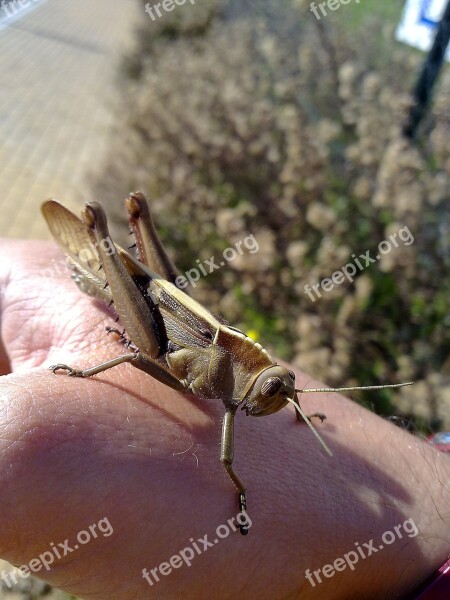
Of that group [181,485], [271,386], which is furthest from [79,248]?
[181,485]

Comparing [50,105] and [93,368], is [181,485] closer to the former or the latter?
[93,368]

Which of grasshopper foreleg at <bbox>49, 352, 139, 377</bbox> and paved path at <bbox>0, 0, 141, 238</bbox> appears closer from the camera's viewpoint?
grasshopper foreleg at <bbox>49, 352, 139, 377</bbox>

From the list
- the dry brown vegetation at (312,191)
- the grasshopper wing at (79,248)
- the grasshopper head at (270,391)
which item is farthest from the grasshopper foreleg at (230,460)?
the dry brown vegetation at (312,191)

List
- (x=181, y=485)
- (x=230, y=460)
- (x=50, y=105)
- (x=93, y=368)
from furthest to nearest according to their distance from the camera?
(x=50, y=105) < (x=93, y=368) < (x=230, y=460) < (x=181, y=485)

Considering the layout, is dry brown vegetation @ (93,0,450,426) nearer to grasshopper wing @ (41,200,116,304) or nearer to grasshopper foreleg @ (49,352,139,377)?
grasshopper wing @ (41,200,116,304)

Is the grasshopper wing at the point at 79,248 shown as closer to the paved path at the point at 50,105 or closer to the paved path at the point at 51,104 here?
the paved path at the point at 50,105

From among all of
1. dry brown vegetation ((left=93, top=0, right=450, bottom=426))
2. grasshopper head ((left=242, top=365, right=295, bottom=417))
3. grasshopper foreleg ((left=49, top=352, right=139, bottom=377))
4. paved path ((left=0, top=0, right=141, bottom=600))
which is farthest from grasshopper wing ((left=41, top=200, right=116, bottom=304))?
paved path ((left=0, top=0, right=141, bottom=600))
